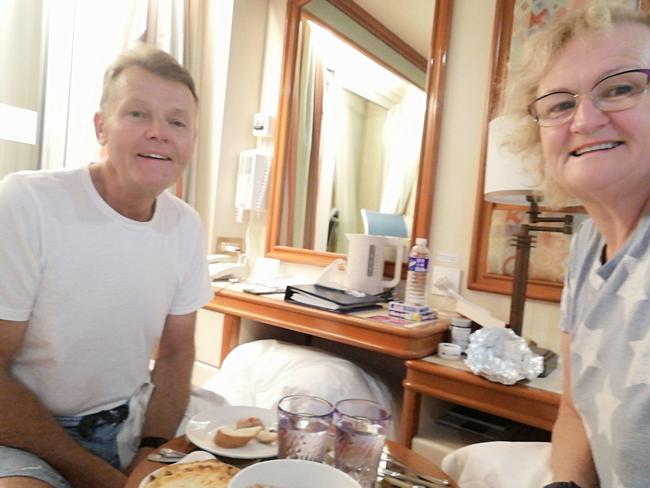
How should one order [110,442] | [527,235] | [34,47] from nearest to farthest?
1. [110,442]
2. [527,235]
3. [34,47]

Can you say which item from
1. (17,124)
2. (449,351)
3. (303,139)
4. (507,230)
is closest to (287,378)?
(449,351)

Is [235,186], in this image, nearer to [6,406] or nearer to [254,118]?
[254,118]

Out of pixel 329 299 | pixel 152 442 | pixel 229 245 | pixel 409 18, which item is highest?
pixel 409 18

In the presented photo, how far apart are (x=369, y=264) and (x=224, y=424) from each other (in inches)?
38.0

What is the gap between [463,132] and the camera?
1.62 metres

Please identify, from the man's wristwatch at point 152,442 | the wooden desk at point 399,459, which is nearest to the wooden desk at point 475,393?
the wooden desk at point 399,459

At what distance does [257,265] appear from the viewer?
2.14 metres

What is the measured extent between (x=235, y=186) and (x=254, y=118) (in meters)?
0.35

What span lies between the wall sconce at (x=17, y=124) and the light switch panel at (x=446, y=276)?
1.58m

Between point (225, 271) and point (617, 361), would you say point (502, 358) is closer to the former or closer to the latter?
point (617, 361)

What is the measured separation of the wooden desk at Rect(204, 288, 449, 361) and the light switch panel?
232 mm

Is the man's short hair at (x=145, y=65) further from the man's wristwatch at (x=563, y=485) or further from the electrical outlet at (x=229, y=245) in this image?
the electrical outlet at (x=229, y=245)

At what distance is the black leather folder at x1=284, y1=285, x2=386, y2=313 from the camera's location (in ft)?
4.55

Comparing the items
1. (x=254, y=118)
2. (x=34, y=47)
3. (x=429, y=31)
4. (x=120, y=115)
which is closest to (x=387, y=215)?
(x=429, y=31)
